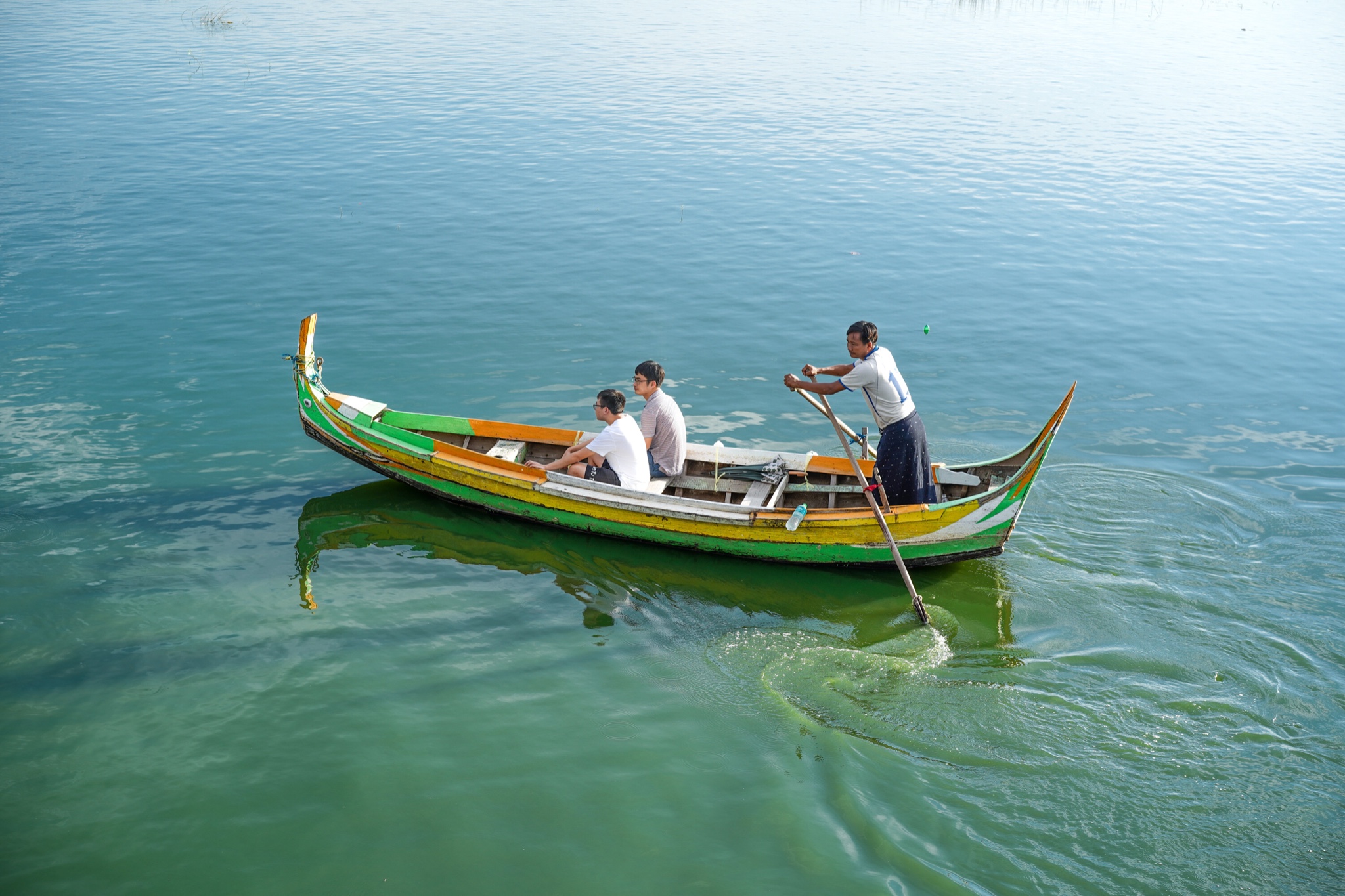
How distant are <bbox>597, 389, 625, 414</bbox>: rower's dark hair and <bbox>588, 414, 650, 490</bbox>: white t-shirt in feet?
0.42

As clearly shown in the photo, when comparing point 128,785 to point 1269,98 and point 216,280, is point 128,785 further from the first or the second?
point 1269,98

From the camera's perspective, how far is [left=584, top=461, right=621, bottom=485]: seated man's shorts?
374 inches

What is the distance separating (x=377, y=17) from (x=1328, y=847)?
137ft

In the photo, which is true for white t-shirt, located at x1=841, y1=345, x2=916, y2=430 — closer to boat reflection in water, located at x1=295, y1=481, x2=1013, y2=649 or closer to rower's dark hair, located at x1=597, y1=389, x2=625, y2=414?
boat reflection in water, located at x1=295, y1=481, x2=1013, y2=649

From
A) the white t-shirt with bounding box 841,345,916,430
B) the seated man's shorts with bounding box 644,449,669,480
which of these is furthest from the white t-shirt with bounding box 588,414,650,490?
the white t-shirt with bounding box 841,345,916,430

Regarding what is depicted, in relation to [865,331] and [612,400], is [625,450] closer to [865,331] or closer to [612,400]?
[612,400]

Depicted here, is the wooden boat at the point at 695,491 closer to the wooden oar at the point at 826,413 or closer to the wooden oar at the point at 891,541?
the wooden oar at the point at 891,541

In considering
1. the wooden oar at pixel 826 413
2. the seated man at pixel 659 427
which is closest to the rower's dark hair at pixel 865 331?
the wooden oar at pixel 826 413

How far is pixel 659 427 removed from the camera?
31.6ft

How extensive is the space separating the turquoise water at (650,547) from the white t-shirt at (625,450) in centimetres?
74

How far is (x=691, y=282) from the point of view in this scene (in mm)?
15766

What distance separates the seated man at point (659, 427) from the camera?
9359 millimetres

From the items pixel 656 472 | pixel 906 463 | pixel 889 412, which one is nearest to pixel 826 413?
pixel 889 412

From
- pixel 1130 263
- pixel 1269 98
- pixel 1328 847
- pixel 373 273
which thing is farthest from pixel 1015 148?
pixel 1328 847
